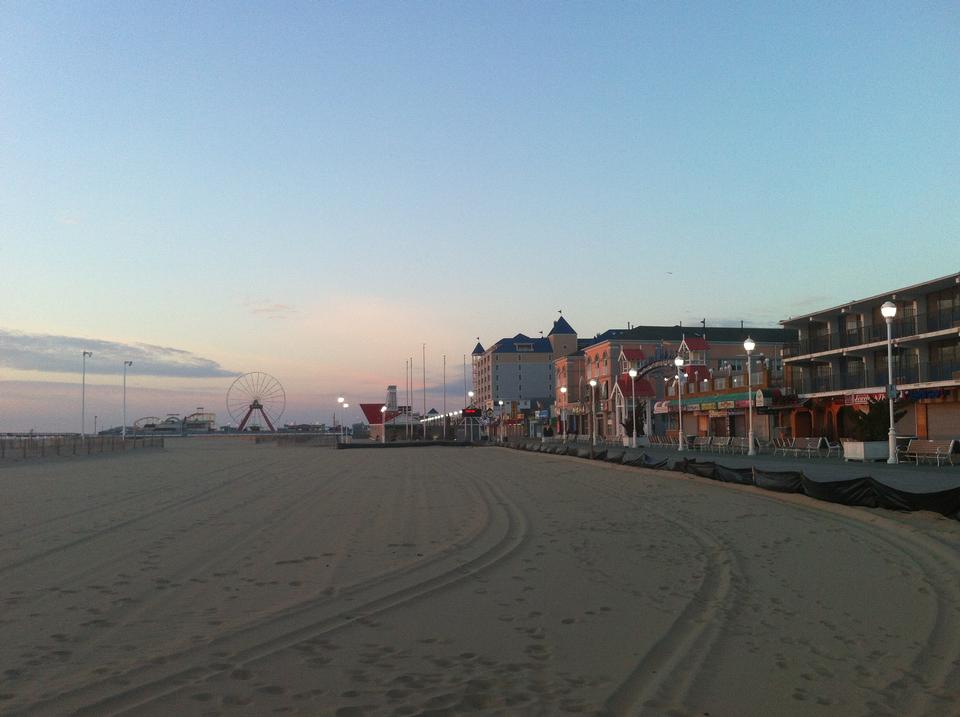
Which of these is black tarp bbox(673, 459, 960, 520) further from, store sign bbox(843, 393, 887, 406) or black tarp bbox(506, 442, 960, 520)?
store sign bbox(843, 393, 887, 406)

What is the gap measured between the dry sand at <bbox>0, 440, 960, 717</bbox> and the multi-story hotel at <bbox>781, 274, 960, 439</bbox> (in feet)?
81.4

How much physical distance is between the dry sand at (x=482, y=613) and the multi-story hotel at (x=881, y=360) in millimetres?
24800

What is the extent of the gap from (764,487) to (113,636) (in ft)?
49.9

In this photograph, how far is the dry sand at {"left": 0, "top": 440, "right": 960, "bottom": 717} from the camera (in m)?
5.11

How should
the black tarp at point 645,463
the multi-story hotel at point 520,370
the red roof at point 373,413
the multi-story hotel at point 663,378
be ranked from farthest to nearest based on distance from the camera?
1. the multi-story hotel at point 520,370
2. the red roof at point 373,413
3. the multi-story hotel at point 663,378
4. the black tarp at point 645,463

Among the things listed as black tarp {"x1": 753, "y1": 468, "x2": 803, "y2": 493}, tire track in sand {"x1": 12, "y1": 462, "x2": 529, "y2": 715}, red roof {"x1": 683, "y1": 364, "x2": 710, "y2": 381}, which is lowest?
tire track in sand {"x1": 12, "y1": 462, "x2": 529, "y2": 715}

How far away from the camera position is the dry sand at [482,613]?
511 centimetres

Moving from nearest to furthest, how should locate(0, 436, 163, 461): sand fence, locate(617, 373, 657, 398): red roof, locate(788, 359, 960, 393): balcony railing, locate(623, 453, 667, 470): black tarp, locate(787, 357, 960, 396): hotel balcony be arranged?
1. locate(623, 453, 667, 470): black tarp
2. locate(787, 357, 960, 396): hotel balcony
3. locate(788, 359, 960, 393): balcony railing
4. locate(0, 436, 163, 461): sand fence
5. locate(617, 373, 657, 398): red roof

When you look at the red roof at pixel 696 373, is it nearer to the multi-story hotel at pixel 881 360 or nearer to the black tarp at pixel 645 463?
the multi-story hotel at pixel 881 360

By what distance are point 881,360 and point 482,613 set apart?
41.7m

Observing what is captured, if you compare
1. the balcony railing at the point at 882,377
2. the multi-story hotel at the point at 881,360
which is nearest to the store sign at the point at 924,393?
the multi-story hotel at the point at 881,360

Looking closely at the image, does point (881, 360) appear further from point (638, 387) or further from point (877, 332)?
point (638, 387)

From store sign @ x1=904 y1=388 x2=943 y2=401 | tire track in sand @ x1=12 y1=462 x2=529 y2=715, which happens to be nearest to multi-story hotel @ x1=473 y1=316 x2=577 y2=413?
store sign @ x1=904 y1=388 x2=943 y2=401

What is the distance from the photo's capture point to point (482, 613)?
7.19m
